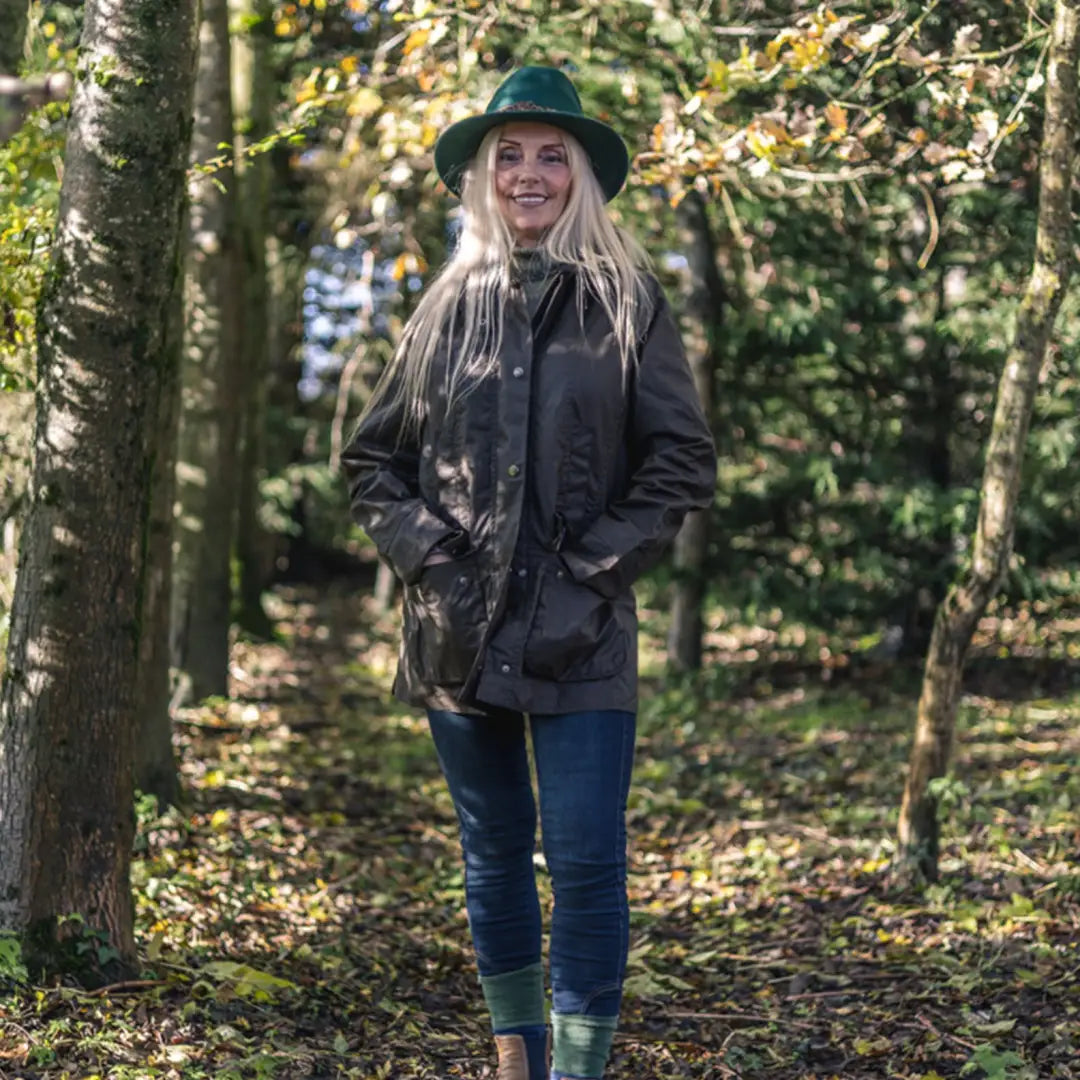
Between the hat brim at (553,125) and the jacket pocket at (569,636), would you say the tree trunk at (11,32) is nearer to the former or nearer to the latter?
the hat brim at (553,125)

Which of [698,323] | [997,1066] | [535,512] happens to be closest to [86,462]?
[535,512]

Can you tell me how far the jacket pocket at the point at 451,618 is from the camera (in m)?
3.25

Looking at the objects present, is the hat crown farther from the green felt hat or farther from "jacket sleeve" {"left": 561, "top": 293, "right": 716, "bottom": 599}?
"jacket sleeve" {"left": 561, "top": 293, "right": 716, "bottom": 599}

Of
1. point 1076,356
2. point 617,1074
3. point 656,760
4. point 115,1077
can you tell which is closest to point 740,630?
point 656,760

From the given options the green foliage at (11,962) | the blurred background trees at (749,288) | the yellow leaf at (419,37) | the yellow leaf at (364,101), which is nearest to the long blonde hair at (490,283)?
the green foliage at (11,962)

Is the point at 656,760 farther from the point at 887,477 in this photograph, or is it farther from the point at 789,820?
the point at 887,477

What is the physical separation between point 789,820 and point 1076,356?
314cm

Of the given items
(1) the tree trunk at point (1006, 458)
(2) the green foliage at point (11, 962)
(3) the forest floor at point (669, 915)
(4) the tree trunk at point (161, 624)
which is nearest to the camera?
(2) the green foliage at point (11, 962)

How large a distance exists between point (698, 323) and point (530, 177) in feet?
23.3

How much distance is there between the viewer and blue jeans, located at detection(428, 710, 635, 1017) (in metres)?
3.21

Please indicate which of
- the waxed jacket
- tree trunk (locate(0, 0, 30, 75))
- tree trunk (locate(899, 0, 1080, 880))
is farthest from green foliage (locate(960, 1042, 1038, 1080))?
tree trunk (locate(0, 0, 30, 75))

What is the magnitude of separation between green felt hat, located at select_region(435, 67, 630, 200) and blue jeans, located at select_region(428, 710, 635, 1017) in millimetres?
1414

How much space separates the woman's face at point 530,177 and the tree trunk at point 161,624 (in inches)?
98.3

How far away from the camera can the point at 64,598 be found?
12.5 feet
